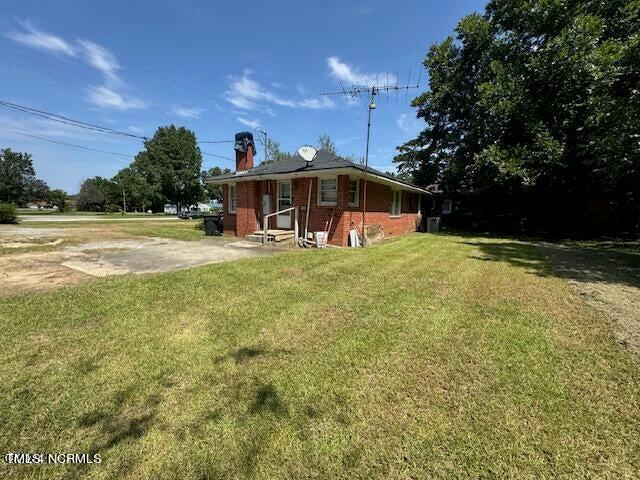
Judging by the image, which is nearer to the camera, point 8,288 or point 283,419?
point 283,419

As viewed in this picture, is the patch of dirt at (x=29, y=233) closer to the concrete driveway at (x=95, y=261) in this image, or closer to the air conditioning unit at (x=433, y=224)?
the concrete driveway at (x=95, y=261)

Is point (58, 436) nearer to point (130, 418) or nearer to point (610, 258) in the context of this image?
point (130, 418)

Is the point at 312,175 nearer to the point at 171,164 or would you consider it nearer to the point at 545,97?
the point at 545,97

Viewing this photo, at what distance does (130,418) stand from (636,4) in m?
22.5

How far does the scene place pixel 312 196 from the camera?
10617 millimetres

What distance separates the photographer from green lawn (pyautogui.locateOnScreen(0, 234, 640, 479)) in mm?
1814

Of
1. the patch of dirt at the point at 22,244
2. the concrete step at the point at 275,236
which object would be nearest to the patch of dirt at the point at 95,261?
the patch of dirt at the point at 22,244

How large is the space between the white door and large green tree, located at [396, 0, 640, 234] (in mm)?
10301

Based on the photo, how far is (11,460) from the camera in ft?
5.83

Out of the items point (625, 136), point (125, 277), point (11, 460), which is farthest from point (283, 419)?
point (625, 136)

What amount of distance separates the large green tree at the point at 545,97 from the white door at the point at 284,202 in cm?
1030

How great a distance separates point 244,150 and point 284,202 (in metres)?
4.53

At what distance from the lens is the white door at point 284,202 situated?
37.9 ft

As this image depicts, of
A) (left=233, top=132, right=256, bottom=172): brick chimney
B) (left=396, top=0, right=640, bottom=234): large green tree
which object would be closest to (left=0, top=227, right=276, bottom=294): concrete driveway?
(left=233, top=132, right=256, bottom=172): brick chimney
